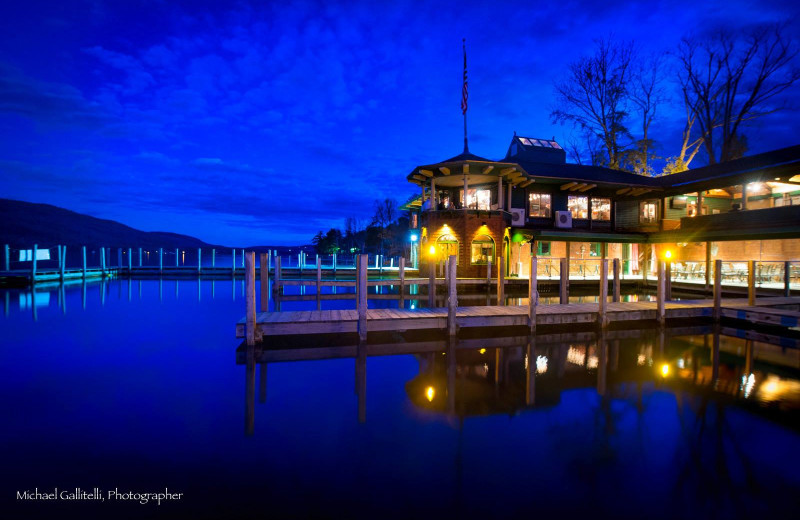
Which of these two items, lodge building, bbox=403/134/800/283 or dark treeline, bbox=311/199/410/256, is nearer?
lodge building, bbox=403/134/800/283

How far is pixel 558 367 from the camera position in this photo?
881 cm

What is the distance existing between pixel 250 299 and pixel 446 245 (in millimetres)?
15952

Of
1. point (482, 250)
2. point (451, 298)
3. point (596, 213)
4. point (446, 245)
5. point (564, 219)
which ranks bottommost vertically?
point (451, 298)

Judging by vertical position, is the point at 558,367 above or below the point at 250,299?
below

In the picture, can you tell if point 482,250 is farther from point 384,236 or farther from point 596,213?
point 384,236

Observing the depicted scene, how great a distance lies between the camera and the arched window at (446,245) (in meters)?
23.3

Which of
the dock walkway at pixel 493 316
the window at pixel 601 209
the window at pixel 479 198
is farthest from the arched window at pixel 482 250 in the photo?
the dock walkway at pixel 493 316

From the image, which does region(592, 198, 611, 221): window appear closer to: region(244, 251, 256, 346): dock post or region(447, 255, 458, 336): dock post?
region(447, 255, 458, 336): dock post

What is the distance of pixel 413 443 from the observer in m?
5.30

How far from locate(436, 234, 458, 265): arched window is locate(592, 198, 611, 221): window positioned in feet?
38.0

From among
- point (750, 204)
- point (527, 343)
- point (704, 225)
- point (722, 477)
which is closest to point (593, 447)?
point (722, 477)

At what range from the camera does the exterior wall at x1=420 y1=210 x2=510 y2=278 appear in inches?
893

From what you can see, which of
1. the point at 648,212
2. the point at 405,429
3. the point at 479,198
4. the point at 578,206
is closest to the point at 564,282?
the point at 405,429

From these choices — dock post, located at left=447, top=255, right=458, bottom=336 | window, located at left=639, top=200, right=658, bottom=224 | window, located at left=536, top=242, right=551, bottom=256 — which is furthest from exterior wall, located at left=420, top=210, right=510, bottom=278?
dock post, located at left=447, top=255, right=458, bottom=336
